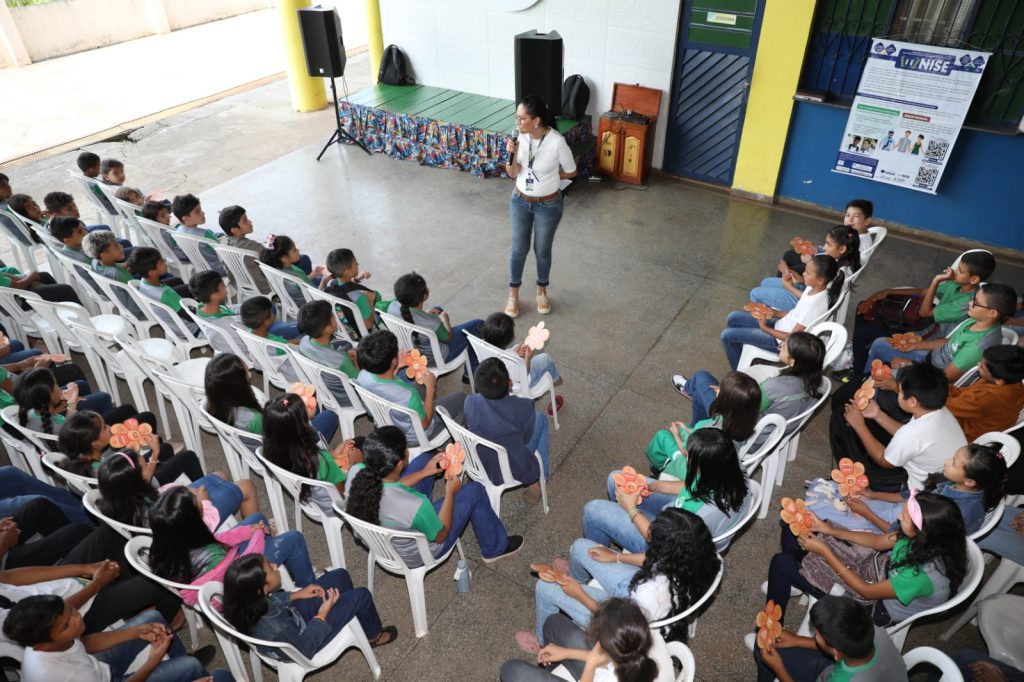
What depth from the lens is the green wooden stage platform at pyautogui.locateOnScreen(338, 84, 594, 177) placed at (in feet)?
23.8

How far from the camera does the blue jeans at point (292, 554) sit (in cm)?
280

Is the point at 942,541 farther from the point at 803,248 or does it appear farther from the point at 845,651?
the point at 803,248

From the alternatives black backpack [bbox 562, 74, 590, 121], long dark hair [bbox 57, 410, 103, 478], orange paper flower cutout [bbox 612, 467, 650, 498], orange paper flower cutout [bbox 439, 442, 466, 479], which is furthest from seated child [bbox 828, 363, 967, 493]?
black backpack [bbox 562, 74, 590, 121]

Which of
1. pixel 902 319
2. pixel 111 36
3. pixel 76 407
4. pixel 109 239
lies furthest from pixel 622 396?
pixel 111 36

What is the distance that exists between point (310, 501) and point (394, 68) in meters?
6.95

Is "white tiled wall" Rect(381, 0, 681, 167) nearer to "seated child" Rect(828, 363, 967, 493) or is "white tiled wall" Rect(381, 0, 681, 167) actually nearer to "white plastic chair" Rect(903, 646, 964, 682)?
"seated child" Rect(828, 363, 967, 493)

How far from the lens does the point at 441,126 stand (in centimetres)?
745

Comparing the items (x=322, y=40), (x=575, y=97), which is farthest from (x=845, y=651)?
(x=322, y=40)

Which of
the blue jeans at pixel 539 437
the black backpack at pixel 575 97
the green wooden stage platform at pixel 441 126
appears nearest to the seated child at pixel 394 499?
the blue jeans at pixel 539 437

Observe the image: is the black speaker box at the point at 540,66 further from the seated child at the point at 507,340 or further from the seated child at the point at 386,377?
the seated child at the point at 386,377

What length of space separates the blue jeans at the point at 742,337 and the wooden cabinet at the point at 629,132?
3.13 meters

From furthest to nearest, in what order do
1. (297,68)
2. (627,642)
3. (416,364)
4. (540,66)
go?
(297,68) < (540,66) < (416,364) < (627,642)

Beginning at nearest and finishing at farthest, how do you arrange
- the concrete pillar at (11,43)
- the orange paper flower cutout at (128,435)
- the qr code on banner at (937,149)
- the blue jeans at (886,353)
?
the orange paper flower cutout at (128,435), the blue jeans at (886,353), the qr code on banner at (937,149), the concrete pillar at (11,43)

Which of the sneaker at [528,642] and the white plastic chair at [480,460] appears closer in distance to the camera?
the sneaker at [528,642]
